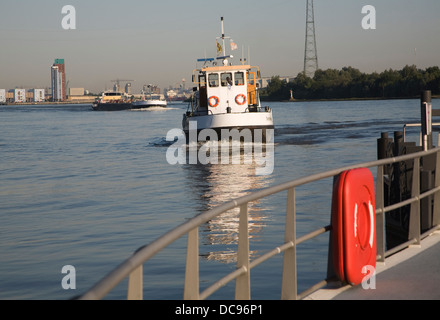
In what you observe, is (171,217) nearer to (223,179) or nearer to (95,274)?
(95,274)

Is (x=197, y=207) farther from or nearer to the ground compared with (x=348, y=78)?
nearer to the ground

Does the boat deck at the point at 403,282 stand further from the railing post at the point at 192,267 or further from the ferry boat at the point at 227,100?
the ferry boat at the point at 227,100

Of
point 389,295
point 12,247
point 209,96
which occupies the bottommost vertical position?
point 12,247

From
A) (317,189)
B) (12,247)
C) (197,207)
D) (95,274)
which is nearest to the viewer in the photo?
(95,274)

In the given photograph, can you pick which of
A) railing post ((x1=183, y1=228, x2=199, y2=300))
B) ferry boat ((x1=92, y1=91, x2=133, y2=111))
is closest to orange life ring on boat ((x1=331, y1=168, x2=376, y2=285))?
railing post ((x1=183, y1=228, x2=199, y2=300))

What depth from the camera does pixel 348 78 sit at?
171000mm

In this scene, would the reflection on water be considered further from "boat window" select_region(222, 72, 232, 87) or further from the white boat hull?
"boat window" select_region(222, 72, 232, 87)

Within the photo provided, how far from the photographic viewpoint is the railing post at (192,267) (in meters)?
3.27

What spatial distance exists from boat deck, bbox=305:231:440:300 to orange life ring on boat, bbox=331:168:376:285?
0.16 meters

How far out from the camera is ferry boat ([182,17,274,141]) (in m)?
33.8

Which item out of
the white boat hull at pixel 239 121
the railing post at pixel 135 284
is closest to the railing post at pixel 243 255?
the railing post at pixel 135 284

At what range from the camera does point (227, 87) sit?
118 ft
